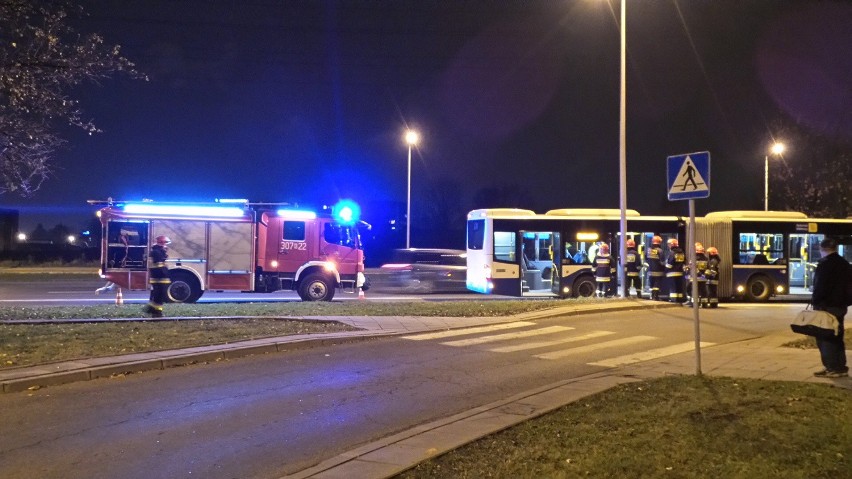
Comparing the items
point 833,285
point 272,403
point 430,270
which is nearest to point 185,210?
point 430,270

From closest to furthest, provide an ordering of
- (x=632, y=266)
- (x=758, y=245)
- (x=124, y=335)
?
(x=124, y=335) < (x=632, y=266) < (x=758, y=245)

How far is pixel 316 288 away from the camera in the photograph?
21094 millimetres

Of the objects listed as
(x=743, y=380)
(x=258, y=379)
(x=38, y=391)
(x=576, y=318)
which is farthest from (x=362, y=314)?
(x=743, y=380)

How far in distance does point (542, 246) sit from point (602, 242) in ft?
6.62

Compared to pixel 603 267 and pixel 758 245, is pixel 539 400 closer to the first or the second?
pixel 603 267

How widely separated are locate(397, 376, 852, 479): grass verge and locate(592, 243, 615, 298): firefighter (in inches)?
525

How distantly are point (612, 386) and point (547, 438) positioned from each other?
8.84 feet

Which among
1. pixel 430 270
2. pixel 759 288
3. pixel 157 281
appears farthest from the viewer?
pixel 430 270

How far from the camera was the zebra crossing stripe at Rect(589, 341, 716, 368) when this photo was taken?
10.9m

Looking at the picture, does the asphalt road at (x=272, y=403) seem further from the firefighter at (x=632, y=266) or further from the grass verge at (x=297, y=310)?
the firefighter at (x=632, y=266)

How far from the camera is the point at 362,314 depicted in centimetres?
1636

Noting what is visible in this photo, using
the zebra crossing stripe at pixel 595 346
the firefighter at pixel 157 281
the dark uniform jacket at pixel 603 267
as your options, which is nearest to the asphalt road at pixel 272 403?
the zebra crossing stripe at pixel 595 346

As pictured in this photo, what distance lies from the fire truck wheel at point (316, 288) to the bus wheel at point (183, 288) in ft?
Answer: 9.92

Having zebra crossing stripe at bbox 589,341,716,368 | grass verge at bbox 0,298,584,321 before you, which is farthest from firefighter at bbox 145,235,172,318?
zebra crossing stripe at bbox 589,341,716,368
